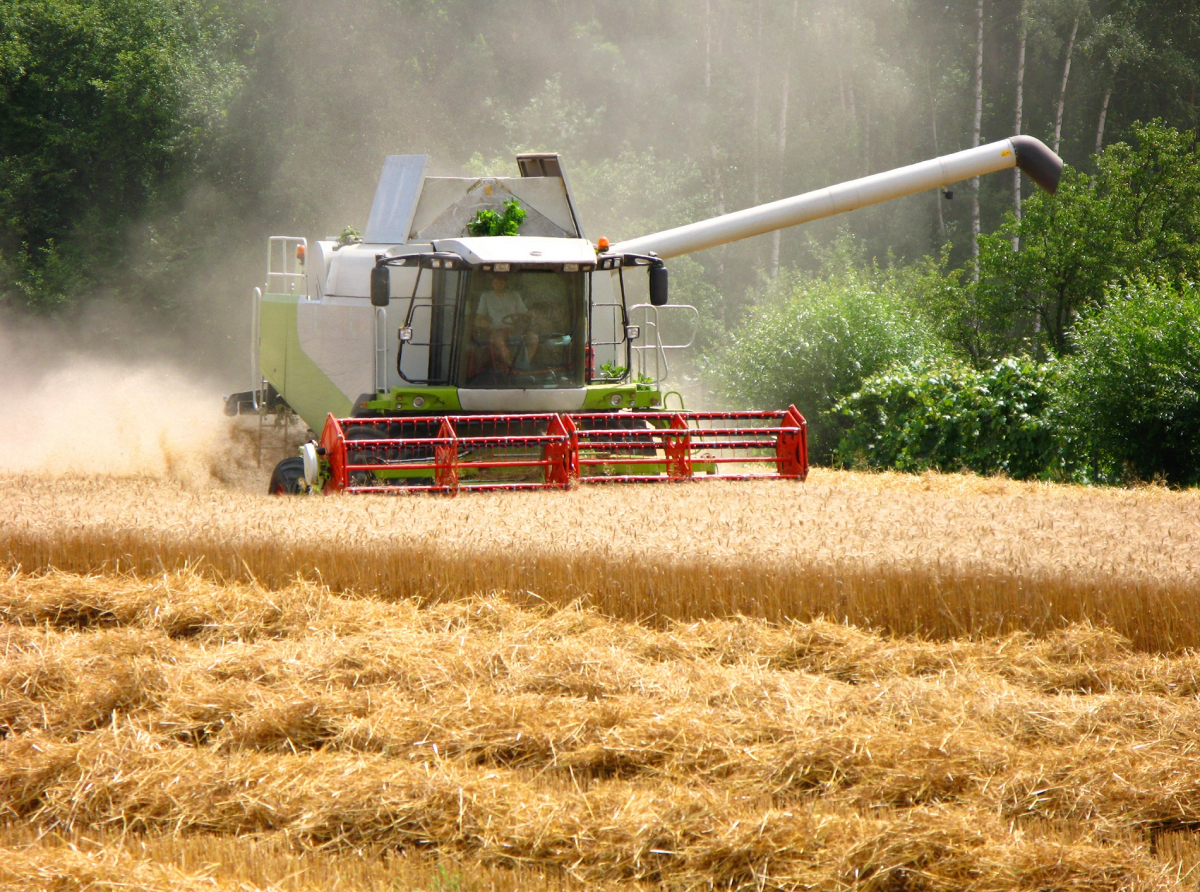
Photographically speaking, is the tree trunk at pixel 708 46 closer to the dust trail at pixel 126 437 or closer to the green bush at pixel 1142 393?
the dust trail at pixel 126 437

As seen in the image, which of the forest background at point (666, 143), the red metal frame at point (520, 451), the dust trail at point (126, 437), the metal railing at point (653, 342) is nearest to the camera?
the red metal frame at point (520, 451)

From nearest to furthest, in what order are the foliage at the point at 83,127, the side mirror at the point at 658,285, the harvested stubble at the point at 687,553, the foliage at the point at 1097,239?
1. the harvested stubble at the point at 687,553
2. the side mirror at the point at 658,285
3. the foliage at the point at 1097,239
4. the foliage at the point at 83,127

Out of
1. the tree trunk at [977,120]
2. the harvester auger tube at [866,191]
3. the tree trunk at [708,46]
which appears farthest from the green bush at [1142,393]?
the tree trunk at [708,46]

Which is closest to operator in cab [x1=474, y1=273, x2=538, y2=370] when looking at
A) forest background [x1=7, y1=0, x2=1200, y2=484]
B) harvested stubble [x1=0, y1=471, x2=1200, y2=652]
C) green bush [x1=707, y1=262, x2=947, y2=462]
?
harvested stubble [x1=0, y1=471, x2=1200, y2=652]

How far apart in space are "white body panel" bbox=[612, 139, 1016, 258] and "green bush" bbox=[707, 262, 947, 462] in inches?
153

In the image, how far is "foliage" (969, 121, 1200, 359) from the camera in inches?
599

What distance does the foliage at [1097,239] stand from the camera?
49.9ft

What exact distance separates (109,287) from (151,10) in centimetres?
715

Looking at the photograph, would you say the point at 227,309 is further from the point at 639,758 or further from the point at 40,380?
the point at 639,758

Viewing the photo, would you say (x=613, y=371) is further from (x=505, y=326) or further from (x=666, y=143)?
(x=666, y=143)

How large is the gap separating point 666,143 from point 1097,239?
751 inches

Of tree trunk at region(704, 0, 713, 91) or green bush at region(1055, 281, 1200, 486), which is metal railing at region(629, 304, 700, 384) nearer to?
green bush at region(1055, 281, 1200, 486)

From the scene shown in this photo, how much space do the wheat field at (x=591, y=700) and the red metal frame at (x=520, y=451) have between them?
1172mm

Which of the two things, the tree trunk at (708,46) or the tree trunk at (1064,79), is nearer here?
the tree trunk at (1064,79)
